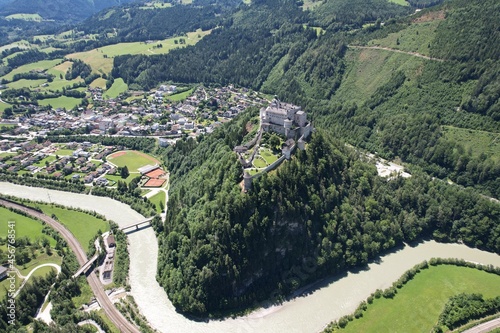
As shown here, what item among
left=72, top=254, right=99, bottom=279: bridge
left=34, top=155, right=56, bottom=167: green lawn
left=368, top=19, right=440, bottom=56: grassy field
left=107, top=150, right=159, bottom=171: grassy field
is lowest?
left=34, top=155, right=56, bottom=167: green lawn


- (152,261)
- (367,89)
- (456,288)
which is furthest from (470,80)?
(152,261)

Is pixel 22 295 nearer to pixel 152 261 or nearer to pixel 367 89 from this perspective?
pixel 152 261

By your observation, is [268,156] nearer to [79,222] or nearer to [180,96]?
[79,222]

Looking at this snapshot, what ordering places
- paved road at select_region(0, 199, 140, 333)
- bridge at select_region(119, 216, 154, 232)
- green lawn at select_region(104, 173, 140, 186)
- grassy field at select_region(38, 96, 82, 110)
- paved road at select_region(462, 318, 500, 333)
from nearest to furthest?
paved road at select_region(0, 199, 140, 333), paved road at select_region(462, 318, 500, 333), bridge at select_region(119, 216, 154, 232), green lawn at select_region(104, 173, 140, 186), grassy field at select_region(38, 96, 82, 110)

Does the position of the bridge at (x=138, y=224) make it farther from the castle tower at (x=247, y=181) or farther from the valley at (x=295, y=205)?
the castle tower at (x=247, y=181)

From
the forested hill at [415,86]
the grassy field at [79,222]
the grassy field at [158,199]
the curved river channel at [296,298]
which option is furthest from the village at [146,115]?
the curved river channel at [296,298]

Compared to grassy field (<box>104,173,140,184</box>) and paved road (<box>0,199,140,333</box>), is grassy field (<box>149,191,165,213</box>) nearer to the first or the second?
grassy field (<box>104,173,140,184</box>)

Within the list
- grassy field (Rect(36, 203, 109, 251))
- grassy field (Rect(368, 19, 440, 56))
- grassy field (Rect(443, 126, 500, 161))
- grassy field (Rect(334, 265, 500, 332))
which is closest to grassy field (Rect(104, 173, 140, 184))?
grassy field (Rect(36, 203, 109, 251))
